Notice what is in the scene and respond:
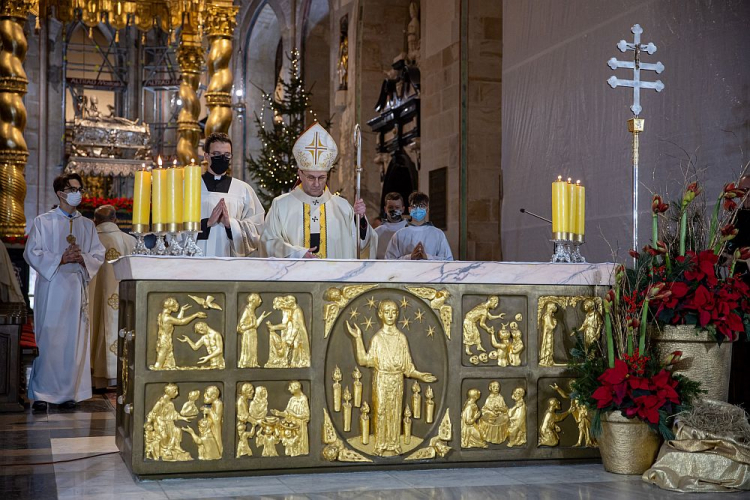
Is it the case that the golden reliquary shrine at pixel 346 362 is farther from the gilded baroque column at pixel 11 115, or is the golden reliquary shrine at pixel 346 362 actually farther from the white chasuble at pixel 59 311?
the gilded baroque column at pixel 11 115

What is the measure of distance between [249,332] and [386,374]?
→ 29.6 inches

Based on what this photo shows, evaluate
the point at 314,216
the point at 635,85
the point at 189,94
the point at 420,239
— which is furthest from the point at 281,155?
the point at 635,85

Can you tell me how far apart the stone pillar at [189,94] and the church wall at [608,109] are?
4892 millimetres

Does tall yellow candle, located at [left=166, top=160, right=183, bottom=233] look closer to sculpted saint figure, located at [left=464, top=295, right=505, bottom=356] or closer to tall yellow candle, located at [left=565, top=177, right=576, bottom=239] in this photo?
sculpted saint figure, located at [left=464, top=295, right=505, bottom=356]

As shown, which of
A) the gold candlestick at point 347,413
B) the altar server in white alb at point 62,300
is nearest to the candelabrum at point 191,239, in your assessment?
the gold candlestick at point 347,413

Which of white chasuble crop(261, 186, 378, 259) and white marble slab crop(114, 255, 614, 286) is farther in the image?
white chasuble crop(261, 186, 378, 259)

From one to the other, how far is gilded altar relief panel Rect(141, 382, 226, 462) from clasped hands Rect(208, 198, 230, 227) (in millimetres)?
1438

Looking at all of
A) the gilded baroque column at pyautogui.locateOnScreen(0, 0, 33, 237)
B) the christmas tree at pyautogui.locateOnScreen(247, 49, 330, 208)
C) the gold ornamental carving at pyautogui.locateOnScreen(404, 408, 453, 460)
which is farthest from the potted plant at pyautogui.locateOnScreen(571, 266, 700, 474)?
the christmas tree at pyautogui.locateOnScreen(247, 49, 330, 208)

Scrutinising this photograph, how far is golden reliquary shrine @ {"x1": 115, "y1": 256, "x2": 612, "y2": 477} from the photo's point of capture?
4746 millimetres

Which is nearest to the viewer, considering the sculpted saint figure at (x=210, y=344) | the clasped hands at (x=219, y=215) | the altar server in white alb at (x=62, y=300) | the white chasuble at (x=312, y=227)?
the sculpted saint figure at (x=210, y=344)

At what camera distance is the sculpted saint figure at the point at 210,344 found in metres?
4.79

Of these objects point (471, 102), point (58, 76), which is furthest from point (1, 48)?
point (58, 76)

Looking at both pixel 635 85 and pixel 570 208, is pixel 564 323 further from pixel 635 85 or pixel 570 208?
pixel 635 85

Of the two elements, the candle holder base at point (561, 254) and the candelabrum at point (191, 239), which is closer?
the candelabrum at point (191, 239)
